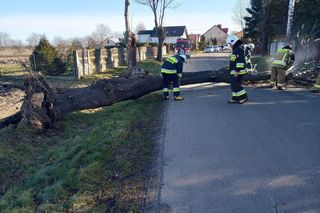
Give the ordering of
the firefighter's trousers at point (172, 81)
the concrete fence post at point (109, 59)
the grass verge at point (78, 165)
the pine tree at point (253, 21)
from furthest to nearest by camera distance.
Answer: the pine tree at point (253, 21), the concrete fence post at point (109, 59), the firefighter's trousers at point (172, 81), the grass verge at point (78, 165)

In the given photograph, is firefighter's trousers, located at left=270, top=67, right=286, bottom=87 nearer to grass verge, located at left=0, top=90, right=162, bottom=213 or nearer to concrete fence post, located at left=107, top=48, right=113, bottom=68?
grass verge, located at left=0, top=90, right=162, bottom=213

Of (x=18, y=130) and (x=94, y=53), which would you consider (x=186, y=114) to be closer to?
(x=18, y=130)

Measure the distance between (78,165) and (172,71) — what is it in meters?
5.11

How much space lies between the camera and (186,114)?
300 inches

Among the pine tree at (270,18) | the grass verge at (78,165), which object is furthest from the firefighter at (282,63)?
the pine tree at (270,18)

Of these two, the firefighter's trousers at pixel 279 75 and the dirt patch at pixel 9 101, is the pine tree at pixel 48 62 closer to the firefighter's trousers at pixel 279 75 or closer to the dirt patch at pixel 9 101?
the dirt patch at pixel 9 101

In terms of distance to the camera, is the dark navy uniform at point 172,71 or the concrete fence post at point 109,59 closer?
the dark navy uniform at point 172,71

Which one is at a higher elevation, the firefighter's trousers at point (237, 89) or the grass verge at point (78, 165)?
the firefighter's trousers at point (237, 89)

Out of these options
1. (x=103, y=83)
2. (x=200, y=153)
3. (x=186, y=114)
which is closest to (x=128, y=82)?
(x=103, y=83)

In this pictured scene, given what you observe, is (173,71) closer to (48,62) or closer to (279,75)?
(279,75)

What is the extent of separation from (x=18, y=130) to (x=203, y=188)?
5.05 metres

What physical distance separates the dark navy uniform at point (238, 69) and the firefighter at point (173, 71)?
62.3 inches

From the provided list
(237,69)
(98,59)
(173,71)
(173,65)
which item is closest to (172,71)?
(173,71)

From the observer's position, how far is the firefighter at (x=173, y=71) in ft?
30.1
